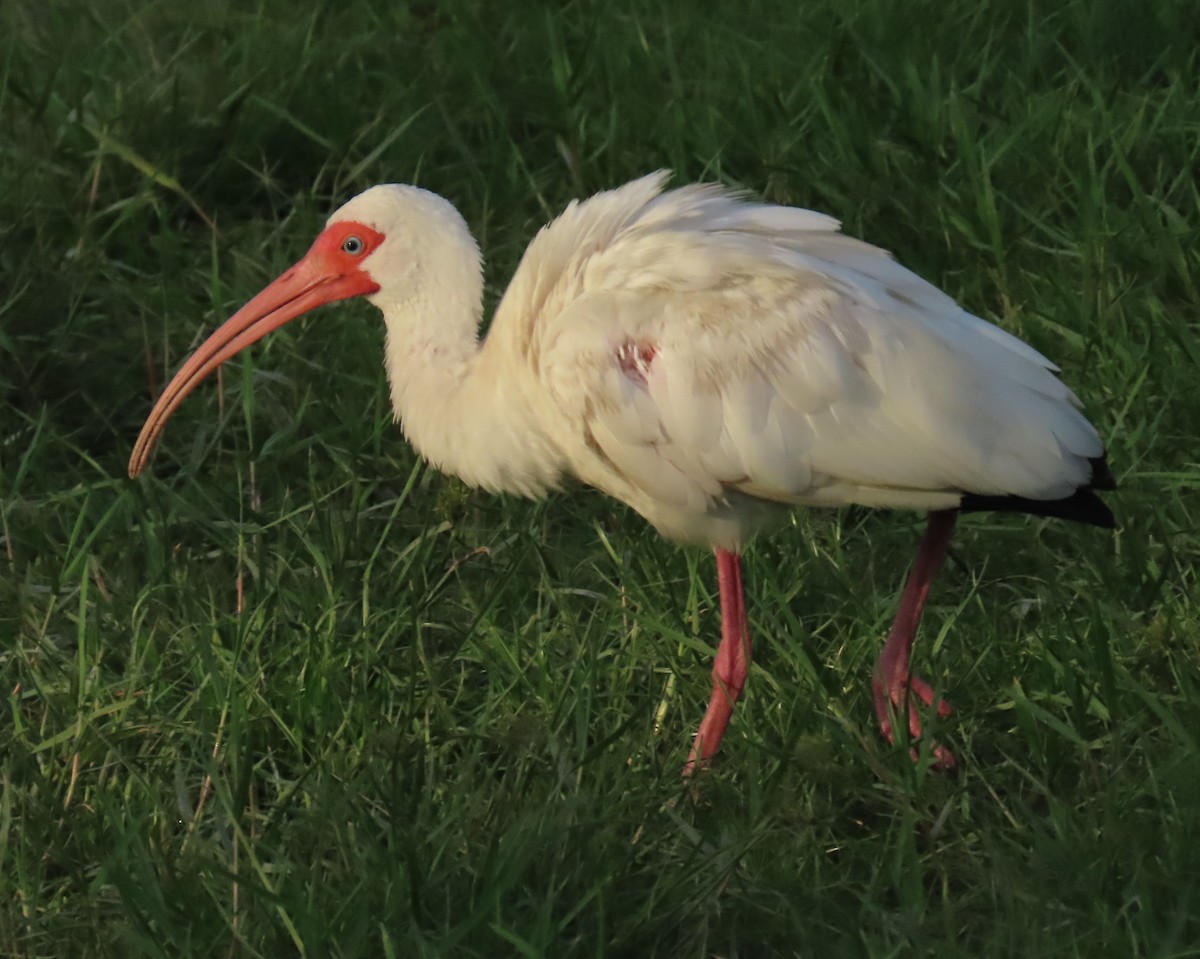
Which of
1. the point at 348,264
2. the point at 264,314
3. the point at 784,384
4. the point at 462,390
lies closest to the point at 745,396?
the point at 784,384

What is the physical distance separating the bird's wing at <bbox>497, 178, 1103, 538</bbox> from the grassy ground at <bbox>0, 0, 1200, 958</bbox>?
13.8 inches

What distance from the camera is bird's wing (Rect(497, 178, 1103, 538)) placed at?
173 inches

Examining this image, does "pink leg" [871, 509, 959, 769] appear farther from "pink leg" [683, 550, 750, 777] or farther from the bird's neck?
the bird's neck

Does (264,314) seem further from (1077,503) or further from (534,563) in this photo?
(1077,503)

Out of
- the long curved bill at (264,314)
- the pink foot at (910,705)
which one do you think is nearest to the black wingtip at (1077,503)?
the pink foot at (910,705)

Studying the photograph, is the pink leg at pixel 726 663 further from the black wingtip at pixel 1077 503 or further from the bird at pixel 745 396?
the black wingtip at pixel 1077 503

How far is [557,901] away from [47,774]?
4.06ft

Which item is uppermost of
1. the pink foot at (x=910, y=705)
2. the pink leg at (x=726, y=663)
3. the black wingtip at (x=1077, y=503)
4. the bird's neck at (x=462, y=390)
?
the bird's neck at (x=462, y=390)

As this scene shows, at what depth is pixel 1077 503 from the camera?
4.41m

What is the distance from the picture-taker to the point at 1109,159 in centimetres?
607

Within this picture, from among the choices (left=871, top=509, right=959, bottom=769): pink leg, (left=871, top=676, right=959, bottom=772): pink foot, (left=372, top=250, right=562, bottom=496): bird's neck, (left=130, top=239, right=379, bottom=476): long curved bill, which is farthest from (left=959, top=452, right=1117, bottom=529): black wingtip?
(left=130, top=239, right=379, bottom=476): long curved bill

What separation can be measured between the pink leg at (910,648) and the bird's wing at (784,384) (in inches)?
10.6

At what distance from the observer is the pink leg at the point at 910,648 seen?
442cm

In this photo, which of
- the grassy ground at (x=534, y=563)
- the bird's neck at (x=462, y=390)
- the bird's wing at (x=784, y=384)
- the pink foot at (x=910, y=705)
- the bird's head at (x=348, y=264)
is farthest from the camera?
the bird's head at (x=348, y=264)
